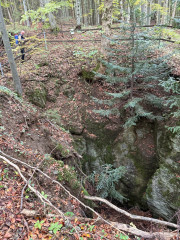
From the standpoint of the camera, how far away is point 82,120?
997 cm

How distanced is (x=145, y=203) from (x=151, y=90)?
656cm

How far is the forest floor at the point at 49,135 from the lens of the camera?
3.05 meters

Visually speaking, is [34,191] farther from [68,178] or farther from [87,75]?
[87,75]

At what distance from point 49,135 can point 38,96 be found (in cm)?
379

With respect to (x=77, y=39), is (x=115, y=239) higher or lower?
lower

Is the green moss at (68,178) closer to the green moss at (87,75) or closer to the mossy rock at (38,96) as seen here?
the mossy rock at (38,96)

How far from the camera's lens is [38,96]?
9719 millimetres

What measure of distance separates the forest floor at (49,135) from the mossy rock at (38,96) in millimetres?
173

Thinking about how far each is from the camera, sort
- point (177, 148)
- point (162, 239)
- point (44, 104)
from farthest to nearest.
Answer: point (44, 104)
point (177, 148)
point (162, 239)

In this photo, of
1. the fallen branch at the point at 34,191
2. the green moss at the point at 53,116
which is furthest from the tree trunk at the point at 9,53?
the fallen branch at the point at 34,191

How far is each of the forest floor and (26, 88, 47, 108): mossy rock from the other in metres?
0.17

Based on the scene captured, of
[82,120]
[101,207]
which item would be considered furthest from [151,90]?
[101,207]

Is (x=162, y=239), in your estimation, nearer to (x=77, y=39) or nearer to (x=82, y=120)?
(x=82, y=120)

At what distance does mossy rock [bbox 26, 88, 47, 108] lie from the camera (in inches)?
372
